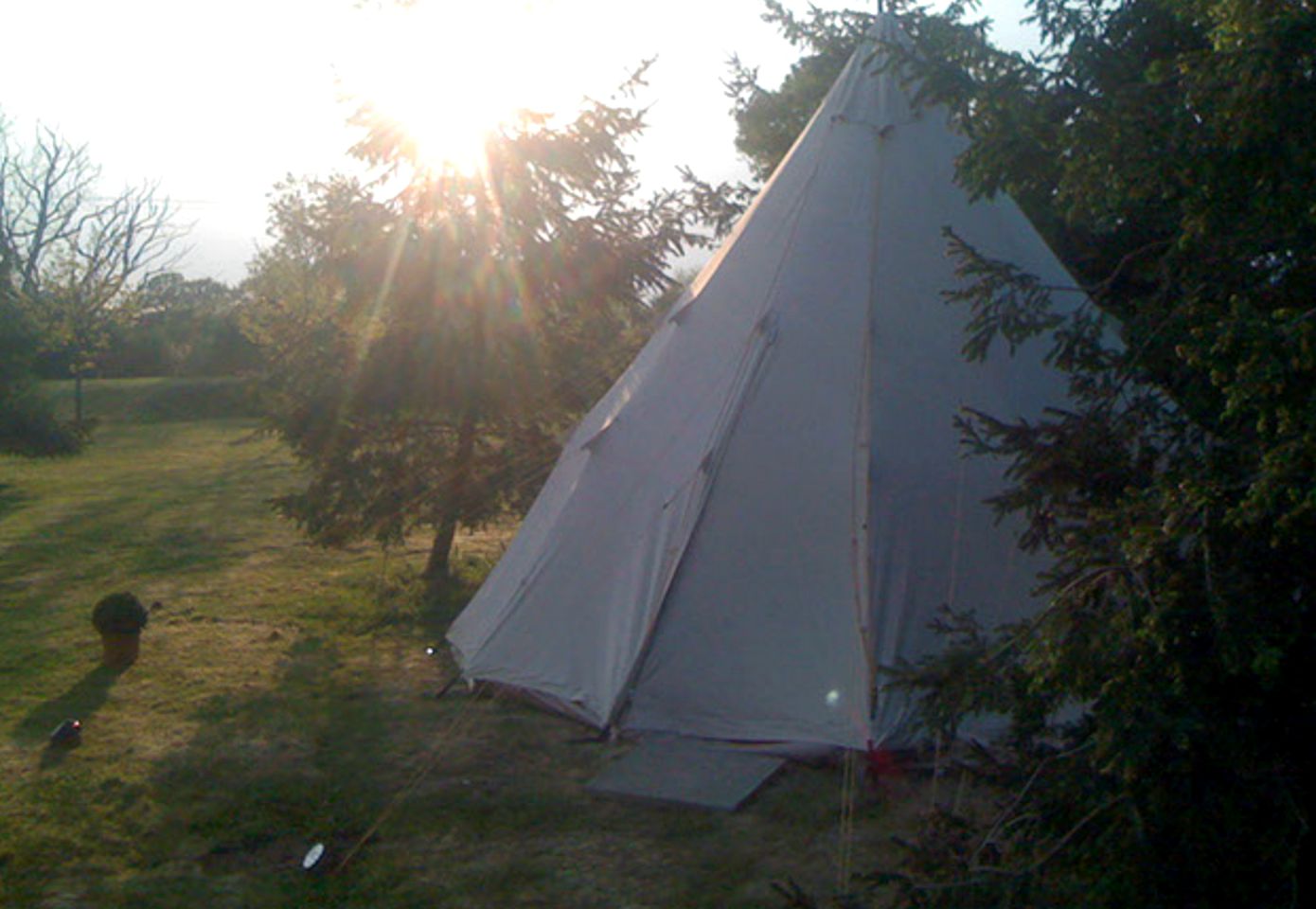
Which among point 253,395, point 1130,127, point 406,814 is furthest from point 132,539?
point 1130,127

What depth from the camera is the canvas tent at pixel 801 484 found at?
7.18m

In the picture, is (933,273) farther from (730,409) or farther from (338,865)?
(338,865)

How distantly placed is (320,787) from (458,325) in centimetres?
567

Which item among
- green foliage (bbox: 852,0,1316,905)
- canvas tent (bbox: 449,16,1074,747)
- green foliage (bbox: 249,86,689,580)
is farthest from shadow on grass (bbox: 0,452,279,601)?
green foliage (bbox: 852,0,1316,905)

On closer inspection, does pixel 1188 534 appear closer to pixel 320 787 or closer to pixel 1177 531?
pixel 1177 531

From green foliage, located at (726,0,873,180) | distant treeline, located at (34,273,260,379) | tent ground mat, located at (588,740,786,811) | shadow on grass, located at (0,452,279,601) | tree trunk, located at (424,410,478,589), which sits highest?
green foliage, located at (726,0,873,180)

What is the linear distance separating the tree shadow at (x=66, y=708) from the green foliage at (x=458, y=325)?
281 centimetres

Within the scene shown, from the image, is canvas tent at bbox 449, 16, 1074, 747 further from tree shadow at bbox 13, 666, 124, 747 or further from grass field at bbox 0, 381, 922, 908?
tree shadow at bbox 13, 666, 124, 747

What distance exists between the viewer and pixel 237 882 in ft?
19.4

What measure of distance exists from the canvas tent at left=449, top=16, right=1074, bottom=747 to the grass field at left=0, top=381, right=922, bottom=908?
1.66 feet

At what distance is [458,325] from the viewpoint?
11930 millimetres

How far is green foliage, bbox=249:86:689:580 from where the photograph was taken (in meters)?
12.0

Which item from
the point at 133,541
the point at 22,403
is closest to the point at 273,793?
the point at 22,403

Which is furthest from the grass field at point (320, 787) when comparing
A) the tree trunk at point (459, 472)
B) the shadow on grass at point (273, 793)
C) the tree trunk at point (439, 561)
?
the tree trunk at point (459, 472)
